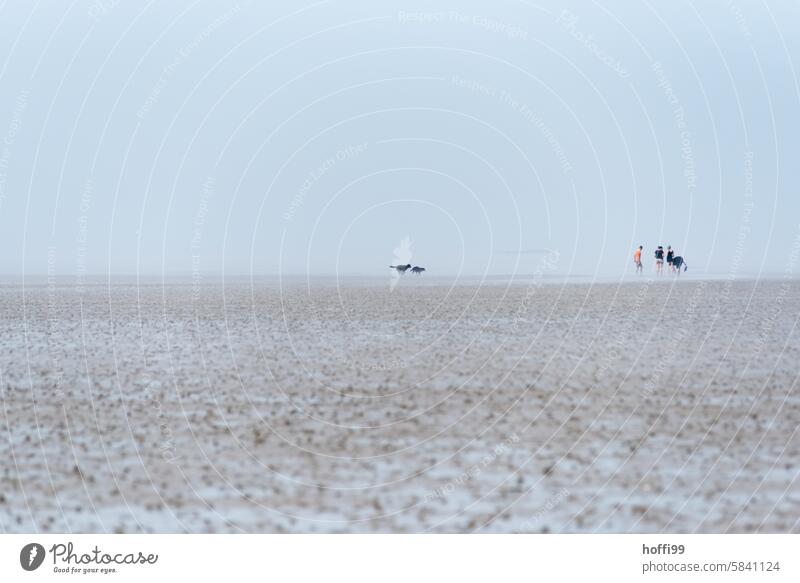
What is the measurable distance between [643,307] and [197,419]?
1130 inches

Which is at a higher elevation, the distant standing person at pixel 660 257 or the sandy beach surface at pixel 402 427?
the distant standing person at pixel 660 257

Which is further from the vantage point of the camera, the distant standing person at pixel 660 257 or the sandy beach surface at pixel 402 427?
the distant standing person at pixel 660 257

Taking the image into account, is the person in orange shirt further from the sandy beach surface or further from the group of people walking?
the sandy beach surface

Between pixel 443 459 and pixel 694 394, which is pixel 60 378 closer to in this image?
pixel 443 459

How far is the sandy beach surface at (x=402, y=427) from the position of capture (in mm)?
15781

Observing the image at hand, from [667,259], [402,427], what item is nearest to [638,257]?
[667,259]

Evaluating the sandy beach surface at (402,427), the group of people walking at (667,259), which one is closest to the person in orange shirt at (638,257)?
the group of people walking at (667,259)

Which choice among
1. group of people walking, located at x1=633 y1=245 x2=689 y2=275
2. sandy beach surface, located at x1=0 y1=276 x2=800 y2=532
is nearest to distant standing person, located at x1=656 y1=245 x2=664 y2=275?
group of people walking, located at x1=633 y1=245 x2=689 y2=275

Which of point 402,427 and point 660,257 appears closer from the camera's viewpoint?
point 402,427

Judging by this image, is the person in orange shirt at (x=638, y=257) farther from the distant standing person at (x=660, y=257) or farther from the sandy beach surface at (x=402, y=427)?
the sandy beach surface at (x=402, y=427)

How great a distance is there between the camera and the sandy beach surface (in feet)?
51.8

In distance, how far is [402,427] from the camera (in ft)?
68.4

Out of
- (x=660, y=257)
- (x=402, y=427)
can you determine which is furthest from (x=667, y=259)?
(x=402, y=427)

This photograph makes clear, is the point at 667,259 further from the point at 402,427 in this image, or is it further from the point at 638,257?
the point at 402,427
